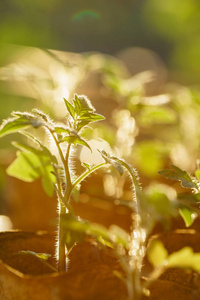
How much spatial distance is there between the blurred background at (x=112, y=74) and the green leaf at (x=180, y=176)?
301 mm

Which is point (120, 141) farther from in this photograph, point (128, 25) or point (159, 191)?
point (128, 25)

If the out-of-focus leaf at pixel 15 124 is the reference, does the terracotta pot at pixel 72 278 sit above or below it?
below

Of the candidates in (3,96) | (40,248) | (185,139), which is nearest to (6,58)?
(3,96)

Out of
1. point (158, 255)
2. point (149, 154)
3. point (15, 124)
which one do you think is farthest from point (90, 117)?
point (149, 154)

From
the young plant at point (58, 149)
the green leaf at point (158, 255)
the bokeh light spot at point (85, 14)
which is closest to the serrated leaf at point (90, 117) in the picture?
the young plant at point (58, 149)

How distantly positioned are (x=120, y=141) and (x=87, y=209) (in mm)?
229

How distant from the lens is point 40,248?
69 centimetres

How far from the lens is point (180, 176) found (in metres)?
0.62

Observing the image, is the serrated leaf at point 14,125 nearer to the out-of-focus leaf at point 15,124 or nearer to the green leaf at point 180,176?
the out-of-focus leaf at point 15,124

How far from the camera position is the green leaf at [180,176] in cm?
61

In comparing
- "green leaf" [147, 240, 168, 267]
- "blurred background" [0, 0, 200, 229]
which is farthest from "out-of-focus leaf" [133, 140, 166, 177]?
"green leaf" [147, 240, 168, 267]

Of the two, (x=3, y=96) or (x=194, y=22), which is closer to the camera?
(x=3, y=96)

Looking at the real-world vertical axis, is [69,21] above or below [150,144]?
above

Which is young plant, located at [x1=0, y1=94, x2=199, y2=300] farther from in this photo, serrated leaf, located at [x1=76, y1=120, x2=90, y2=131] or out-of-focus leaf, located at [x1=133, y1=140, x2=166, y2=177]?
out-of-focus leaf, located at [x1=133, y1=140, x2=166, y2=177]
